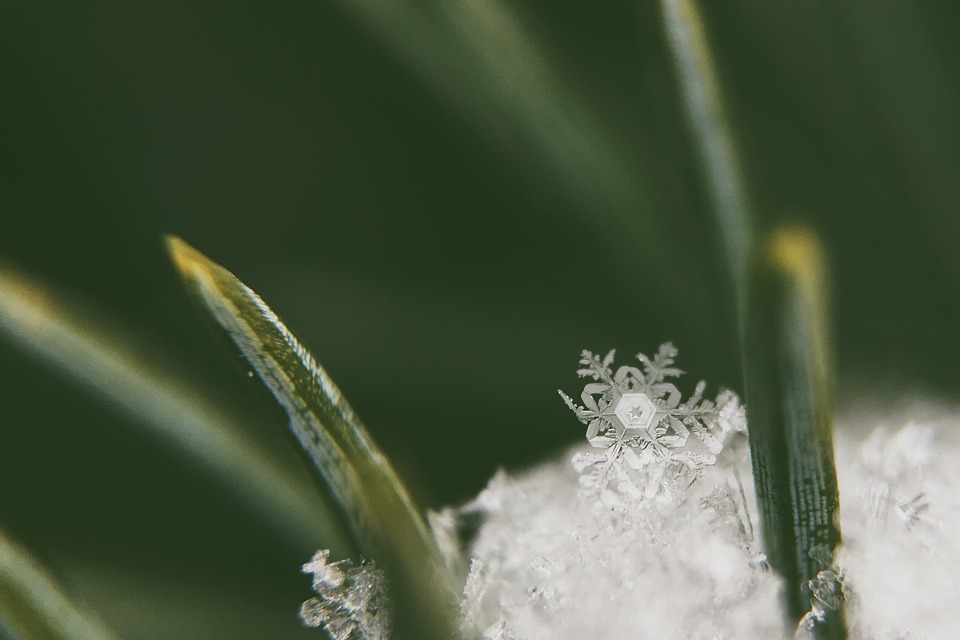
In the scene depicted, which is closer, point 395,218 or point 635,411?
point 635,411

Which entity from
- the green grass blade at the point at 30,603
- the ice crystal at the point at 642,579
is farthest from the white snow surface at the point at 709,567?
the green grass blade at the point at 30,603

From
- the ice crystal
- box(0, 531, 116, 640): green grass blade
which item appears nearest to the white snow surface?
the ice crystal

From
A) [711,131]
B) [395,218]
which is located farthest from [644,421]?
[395,218]

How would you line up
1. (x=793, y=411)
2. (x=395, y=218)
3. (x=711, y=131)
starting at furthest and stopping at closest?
(x=395, y=218) → (x=711, y=131) → (x=793, y=411)

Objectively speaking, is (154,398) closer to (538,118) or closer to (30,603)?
(30,603)

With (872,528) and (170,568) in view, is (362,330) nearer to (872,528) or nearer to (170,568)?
(170,568)

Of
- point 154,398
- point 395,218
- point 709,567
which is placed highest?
point 395,218
